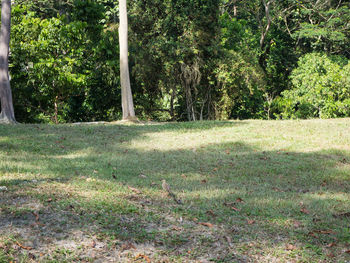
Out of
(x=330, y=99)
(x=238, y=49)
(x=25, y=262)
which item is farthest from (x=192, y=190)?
(x=238, y=49)

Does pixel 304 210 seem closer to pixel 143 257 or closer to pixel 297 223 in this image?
pixel 297 223

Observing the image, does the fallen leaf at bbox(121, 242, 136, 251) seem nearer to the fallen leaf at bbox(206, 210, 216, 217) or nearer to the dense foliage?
the fallen leaf at bbox(206, 210, 216, 217)

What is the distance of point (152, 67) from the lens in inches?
717

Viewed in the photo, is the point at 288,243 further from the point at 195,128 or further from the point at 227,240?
the point at 195,128

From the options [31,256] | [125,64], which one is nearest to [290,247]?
[31,256]

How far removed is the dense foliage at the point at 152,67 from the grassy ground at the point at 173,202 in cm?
759

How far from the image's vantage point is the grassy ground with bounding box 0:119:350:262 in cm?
373

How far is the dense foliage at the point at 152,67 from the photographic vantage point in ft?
55.5

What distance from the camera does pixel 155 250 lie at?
3725mm

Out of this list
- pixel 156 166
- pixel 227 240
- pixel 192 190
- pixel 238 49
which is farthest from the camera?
pixel 238 49

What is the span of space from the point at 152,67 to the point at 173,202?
1370cm

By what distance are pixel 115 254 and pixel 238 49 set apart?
18.5 metres

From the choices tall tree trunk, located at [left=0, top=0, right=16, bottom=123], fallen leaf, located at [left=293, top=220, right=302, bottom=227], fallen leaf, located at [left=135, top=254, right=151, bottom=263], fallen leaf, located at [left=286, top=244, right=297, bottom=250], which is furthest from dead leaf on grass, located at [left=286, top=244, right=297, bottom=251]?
tall tree trunk, located at [left=0, top=0, right=16, bottom=123]

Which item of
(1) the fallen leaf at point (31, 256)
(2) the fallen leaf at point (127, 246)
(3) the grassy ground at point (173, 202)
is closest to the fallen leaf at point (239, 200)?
(3) the grassy ground at point (173, 202)
